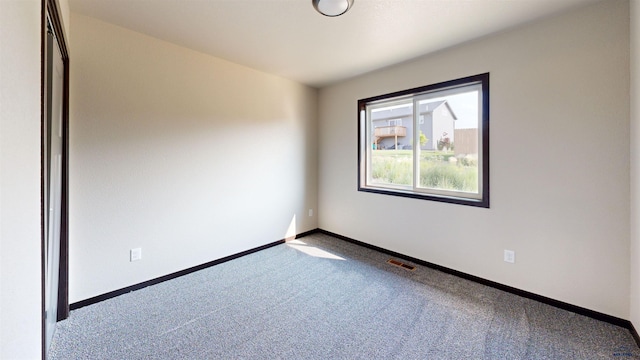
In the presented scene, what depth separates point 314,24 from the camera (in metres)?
2.22

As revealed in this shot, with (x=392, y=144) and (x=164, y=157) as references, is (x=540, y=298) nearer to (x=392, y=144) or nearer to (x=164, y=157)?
(x=392, y=144)

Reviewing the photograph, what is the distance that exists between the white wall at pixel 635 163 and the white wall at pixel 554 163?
60mm

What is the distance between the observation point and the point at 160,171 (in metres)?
2.57

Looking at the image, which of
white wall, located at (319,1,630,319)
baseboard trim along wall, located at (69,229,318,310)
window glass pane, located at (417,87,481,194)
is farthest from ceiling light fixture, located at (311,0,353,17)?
baseboard trim along wall, located at (69,229,318,310)

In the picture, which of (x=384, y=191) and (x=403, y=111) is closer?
(x=403, y=111)

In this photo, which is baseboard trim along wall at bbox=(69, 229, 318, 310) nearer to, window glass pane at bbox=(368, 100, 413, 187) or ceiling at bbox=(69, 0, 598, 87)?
window glass pane at bbox=(368, 100, 413, 187)

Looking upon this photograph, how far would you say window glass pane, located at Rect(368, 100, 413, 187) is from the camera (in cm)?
326

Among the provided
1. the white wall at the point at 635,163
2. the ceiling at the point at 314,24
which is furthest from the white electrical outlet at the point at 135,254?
the white wall at the point at 635,163

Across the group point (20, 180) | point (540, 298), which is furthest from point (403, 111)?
point (20, 180)

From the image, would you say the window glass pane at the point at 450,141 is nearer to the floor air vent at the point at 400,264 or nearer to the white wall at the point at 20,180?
the floor air vent at the point at 400,264

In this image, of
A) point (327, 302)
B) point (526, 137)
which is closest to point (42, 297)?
point (327, 302)

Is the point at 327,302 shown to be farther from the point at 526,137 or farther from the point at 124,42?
the point at 124,42

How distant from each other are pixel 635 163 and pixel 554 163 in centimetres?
43

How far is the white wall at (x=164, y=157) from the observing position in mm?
2162
